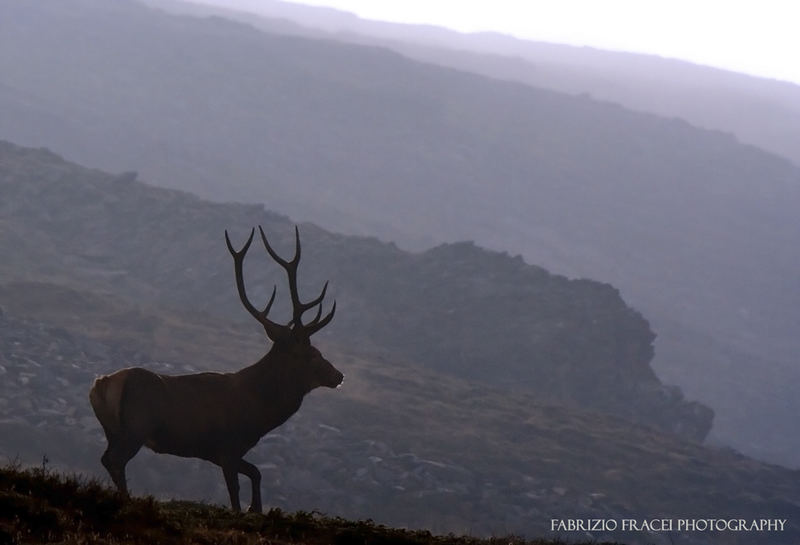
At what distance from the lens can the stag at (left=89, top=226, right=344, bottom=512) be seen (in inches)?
494

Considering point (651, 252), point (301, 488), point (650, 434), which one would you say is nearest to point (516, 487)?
point (301, 488)

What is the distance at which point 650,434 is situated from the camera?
43.1 metres

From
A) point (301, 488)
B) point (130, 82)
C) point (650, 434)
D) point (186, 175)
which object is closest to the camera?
point (301, 488)

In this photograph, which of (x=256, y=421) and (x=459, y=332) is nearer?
(x=256, y=421)

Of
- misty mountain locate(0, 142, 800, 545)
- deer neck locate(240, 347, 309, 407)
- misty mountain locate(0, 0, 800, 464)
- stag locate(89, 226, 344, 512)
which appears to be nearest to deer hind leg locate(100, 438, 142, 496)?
stag locate(89, 226, 344, 512)

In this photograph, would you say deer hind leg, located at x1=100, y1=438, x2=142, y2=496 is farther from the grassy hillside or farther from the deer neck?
the deer neck

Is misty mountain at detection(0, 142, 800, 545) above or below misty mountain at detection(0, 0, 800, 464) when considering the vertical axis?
below

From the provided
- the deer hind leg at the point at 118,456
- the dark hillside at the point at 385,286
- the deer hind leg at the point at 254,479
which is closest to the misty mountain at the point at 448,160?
the dark hillside at the point at 385,286

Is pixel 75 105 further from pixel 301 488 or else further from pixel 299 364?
pixel 299 364

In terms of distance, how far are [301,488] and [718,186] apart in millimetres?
103285

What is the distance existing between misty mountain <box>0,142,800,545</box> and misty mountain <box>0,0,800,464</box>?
18015 millimetres

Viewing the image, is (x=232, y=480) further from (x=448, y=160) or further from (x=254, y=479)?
(x=448, y=160)

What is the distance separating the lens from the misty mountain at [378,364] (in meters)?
30.9

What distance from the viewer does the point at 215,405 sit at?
13195 millimetres
